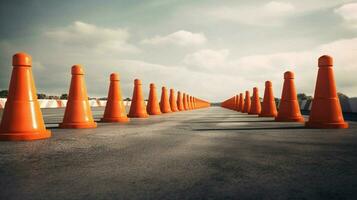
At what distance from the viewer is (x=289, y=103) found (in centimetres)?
1141

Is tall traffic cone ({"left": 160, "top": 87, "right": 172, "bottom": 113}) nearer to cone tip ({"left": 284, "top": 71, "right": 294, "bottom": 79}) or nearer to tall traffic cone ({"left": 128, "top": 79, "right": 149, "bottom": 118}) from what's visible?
tall traffic cone ({"left": 128, "top": 79, "right": 149, "bottom": 118})

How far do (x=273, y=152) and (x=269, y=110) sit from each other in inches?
431

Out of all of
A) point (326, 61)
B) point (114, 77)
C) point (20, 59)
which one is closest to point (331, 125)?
point (326, 61)

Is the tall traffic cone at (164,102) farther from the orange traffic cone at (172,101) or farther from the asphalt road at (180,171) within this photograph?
the asphalt road at (180,171)

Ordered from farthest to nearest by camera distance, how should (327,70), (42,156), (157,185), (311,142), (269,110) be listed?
(269,110) < (327,70) < (311,142) < (42,156) < (157,185)

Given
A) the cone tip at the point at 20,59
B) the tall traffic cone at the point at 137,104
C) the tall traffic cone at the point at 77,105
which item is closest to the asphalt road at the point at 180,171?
the cone tip at the point at 20,59

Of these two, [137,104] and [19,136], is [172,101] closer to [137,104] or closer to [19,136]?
[137,104]

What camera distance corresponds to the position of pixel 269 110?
49.6ft

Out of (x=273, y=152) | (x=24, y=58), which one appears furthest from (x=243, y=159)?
(x=24, y=58)

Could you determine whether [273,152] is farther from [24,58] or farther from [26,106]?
[24,58]

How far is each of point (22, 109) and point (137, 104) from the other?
9600 mm

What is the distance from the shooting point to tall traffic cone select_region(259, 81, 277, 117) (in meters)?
15.1

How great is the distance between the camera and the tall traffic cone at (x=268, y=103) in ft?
49.6

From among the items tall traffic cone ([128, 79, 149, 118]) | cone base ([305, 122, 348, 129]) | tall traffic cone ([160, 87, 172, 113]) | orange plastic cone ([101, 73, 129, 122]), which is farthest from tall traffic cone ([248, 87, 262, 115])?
cone base ([305, 122, 348, 129])
